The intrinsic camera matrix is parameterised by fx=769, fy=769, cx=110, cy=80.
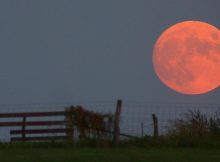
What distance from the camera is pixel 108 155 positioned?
2245 cm

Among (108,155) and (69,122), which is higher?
(69,122)

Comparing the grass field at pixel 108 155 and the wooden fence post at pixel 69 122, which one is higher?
the wooden fence post at pixel 69 122

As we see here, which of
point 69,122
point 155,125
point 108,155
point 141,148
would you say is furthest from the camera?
point 155,125

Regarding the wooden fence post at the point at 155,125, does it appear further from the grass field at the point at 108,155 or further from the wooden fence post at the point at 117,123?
the grass field at the point at 108,155

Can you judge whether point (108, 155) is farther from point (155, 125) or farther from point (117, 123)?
point (155, 125)

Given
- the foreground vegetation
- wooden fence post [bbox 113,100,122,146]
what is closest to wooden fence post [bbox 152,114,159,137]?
the foreground vegetation

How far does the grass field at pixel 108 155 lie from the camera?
70.1 ft

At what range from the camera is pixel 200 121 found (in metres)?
28.4

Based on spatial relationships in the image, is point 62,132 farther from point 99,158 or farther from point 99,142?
point 99,158

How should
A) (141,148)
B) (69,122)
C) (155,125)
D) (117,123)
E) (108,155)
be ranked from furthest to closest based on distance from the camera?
(155,125)
(69,122)
(117,123)
(141,148)
(108,155)

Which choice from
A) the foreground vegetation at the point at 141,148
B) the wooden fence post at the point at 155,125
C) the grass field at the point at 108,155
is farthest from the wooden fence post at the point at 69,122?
the wooden fence post at the point at 155,125

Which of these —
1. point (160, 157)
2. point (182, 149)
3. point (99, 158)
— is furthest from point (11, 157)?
point (182, 149)

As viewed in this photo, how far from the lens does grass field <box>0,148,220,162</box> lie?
21.4 meters

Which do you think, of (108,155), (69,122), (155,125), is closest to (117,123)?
(69,122)
